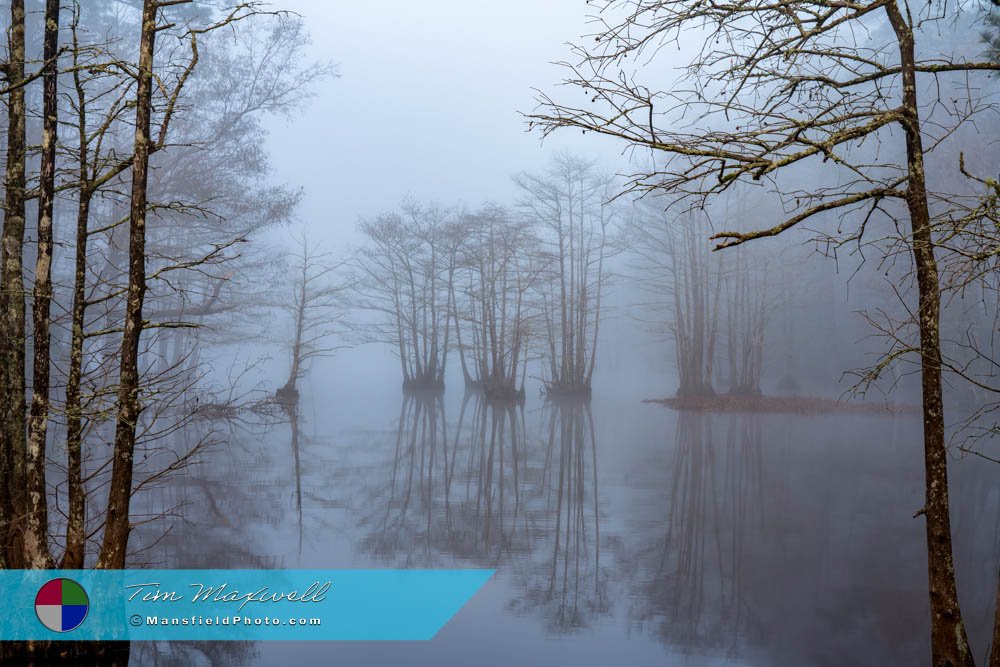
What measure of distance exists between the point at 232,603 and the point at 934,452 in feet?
15.7

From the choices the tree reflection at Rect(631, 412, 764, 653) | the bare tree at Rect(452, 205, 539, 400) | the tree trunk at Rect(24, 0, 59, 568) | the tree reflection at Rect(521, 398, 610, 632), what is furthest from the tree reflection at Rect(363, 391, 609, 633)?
the bare tree at Rect(452, 205, 539, 400)

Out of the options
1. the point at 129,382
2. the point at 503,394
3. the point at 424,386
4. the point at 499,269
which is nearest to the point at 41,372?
the point at 129,382

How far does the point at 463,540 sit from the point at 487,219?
2072cm

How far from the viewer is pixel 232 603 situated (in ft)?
18.8

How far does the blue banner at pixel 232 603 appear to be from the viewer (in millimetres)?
4375

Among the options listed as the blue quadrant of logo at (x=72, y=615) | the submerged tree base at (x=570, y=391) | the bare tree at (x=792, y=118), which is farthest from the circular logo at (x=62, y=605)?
the submerged tree base at (x=570, y=391)

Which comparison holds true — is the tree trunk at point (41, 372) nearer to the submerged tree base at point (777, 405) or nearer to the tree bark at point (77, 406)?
the tree bark at point (77, 406)

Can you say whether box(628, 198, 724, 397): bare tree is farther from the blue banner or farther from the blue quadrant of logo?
the blue quadrant of logo

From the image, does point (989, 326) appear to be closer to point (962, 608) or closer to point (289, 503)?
point (962, 608)

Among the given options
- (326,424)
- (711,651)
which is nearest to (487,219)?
(326,424)

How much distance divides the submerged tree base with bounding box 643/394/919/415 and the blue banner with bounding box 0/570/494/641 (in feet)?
57.4

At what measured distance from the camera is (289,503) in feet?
30.5

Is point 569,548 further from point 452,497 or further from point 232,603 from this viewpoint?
point 232,603

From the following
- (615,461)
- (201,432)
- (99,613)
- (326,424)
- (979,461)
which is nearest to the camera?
(99,613)
